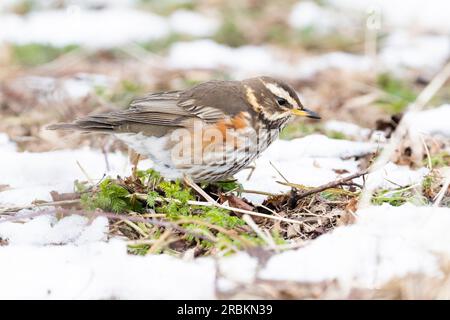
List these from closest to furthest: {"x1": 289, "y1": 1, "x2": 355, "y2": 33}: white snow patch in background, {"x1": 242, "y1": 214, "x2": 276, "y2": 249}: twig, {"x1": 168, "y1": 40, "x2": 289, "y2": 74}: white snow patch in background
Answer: {"x1": 242, "y1": 214, "x2": 276, "y2": 249}: twig, {"x1": 168, "y1": 40, "x2": 289, "y2": 74}: white snow patch in background, {"x1": 289, "y1": 1, "x2": 355, "y2": 33}: white snow patch in background

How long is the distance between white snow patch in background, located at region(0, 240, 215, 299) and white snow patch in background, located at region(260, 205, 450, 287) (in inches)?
17.5

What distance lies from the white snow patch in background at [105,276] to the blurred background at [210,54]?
3.44 metres

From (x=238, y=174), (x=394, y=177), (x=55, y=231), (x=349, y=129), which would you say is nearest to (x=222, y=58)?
(x=349, y=129)

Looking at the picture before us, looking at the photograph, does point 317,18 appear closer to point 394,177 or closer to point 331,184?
point 394,177

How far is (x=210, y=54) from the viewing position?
40.9 ft

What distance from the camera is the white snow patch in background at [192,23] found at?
13586 millimetres

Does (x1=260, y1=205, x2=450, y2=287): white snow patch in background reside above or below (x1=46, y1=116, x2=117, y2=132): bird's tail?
above

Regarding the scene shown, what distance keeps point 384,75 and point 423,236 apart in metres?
6.56

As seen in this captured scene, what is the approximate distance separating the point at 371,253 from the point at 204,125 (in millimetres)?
2595

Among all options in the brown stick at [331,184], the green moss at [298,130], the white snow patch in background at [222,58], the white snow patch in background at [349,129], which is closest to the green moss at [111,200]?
the brown stick at [331,184]

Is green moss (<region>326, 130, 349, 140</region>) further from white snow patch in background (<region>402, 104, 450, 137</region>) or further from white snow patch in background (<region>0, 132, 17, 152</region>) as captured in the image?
white snow patch in background (<region>0, 132, 17, 152</region>)

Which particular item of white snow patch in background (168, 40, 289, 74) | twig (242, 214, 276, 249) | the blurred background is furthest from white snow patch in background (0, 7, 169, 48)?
twig (242, 214, 276, 249)

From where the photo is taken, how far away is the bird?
21.8 feet
